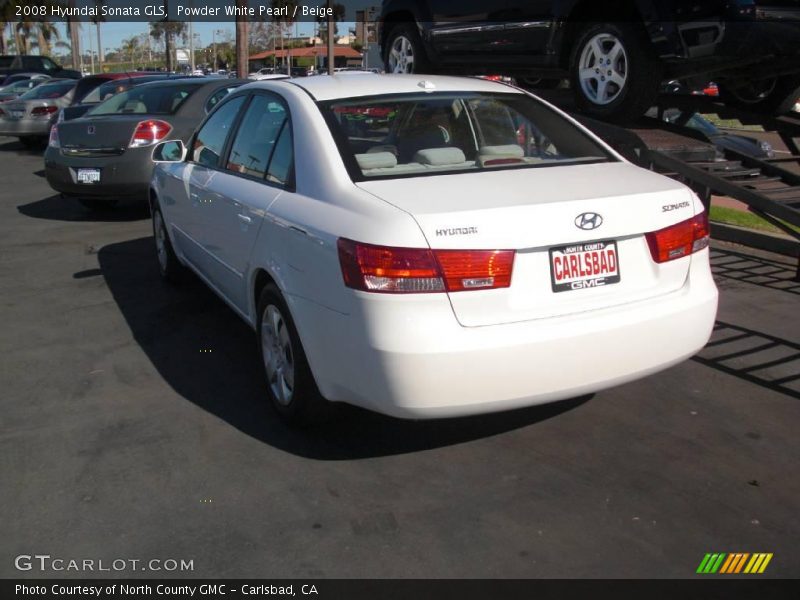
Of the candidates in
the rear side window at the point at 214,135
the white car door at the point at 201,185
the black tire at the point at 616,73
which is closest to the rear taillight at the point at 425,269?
the white car door at the point at 201,185

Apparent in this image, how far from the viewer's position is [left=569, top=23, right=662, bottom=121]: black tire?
6.14 metres

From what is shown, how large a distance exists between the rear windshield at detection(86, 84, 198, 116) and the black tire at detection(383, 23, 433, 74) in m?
2.74

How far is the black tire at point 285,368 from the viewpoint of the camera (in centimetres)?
395

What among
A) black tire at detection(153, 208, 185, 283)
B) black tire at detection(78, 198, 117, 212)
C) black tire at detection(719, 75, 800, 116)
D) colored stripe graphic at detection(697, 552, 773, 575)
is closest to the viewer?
colored stripe graphic at detection(697, 552, 773, 575)

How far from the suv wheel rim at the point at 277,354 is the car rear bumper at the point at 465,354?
38 cm

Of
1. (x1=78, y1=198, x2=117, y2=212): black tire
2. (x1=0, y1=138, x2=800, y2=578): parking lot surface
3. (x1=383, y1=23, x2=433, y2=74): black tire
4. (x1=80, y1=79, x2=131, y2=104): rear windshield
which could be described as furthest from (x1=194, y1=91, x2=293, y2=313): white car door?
(x1=80, y1=79, x2=131, y2=104): rear windshield

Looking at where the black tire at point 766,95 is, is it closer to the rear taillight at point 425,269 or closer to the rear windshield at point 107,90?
the rear taillight at point 425,269

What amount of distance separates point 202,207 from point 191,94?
18.0 feet

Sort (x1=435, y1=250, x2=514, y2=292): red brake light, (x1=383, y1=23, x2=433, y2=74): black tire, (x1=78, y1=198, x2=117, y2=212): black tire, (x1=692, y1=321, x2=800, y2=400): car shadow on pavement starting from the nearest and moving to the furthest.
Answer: (x1=435, y1=250, x2=514, y2=292): red brake light < (x1=692, y1=321, x2=800, y2=400): car shadow on pavement < (x1=383, y1=23, x2=433, y2=74): black tire < (x1=78, y1=198, x2=117, y2=212): black tire

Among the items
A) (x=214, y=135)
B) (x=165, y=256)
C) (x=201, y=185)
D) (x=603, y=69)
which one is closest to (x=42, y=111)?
(x=165, y=256)

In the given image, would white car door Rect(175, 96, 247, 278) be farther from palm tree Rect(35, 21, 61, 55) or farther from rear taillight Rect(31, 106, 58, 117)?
palm tree Rect(35, 21, 61, 55)
